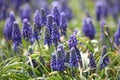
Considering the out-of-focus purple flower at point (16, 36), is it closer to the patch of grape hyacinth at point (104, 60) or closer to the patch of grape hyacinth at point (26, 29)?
the patch of grape hyacinth at point (26, 29)

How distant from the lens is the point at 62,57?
18.9 feet

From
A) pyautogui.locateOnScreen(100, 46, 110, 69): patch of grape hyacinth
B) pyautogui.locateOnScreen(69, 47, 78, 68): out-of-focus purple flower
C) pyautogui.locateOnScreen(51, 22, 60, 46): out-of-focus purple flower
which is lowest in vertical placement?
pyautogui.locateOnScreen(100, 46, 110, 69): patch of grape hyacinth

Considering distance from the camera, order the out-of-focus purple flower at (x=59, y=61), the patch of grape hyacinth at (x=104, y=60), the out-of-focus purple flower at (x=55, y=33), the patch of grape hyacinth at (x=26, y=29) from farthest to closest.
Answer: the patch of grape hyacinth at (x=26, y=29)
the patch of grape hyacinth at (x=104, y=60)
the out-of-focus purple flower at (x=55, y=33)
the out-of-focus purple flower at (x=59, y=61)

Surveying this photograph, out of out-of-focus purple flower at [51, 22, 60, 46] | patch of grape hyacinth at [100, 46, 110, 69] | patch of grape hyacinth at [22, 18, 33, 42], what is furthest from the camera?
patch of grape hyacinth at [22, 18, 33, 42]

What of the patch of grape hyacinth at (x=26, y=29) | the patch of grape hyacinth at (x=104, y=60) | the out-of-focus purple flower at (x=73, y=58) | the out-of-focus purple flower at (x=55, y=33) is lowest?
the patch of grape hyacinth at (x=104, y=60)

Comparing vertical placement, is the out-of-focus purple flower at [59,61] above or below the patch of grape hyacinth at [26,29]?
below

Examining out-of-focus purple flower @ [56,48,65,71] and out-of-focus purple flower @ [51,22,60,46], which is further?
out-of-focus purple flower @ [51,22,60,46]

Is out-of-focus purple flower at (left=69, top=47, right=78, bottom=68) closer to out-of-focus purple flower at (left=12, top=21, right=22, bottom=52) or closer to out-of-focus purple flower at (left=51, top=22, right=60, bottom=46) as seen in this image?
out-of-focus purple flower at (left=51, top=22, right=60, bottom=46)

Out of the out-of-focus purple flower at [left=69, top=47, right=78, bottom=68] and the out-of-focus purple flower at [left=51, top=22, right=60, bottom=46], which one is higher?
the out-of-focus purple flower at [left=51, top=22, right=60, bottom=46]

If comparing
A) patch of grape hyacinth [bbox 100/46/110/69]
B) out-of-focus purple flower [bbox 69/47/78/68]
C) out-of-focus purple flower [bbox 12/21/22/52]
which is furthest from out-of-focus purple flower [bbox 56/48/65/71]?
out-of-focus purple flower [bbox 12/21/22/52]

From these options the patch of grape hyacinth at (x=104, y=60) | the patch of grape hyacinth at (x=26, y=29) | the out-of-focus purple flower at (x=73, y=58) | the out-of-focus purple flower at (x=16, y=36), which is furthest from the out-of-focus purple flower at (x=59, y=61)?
the out-of-focus purple flower at (x=16, y=36)

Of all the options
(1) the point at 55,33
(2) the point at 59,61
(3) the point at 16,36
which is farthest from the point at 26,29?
(2) the point at 59,61

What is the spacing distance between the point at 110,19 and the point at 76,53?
9333mm

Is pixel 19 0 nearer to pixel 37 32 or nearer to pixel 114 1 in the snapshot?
pixel 114 1
